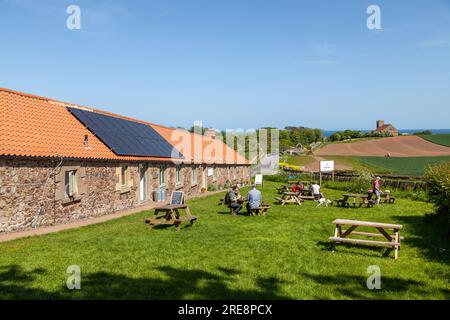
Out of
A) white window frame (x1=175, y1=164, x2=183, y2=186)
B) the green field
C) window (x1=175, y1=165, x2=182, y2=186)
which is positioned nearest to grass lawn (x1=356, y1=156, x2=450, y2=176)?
the green field

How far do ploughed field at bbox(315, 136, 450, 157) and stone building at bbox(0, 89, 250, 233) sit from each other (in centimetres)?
6095

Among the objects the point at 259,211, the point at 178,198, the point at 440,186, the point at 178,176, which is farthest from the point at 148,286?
the point at 178,176

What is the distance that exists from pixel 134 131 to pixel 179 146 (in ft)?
19.0

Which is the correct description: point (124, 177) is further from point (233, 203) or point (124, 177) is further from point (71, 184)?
point (233, 203)

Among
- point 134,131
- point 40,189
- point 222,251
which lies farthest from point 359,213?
point 134,131

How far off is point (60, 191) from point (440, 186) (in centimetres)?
1451

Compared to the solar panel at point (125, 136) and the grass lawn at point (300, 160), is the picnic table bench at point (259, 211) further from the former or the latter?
the grass lawn at point (300, 160)

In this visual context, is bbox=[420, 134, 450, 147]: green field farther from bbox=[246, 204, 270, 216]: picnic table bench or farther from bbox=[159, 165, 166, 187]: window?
bbox=[246, 204, 270, 216]: picnic table bench

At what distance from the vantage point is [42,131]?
16281mm

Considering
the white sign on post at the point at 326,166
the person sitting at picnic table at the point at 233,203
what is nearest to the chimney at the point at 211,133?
the white sign on post at the point at 326,166

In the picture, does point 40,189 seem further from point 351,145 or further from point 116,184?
point 351,145

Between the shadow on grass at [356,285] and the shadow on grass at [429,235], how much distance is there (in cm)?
214

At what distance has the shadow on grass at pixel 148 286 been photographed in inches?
255

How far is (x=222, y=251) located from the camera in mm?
9688
